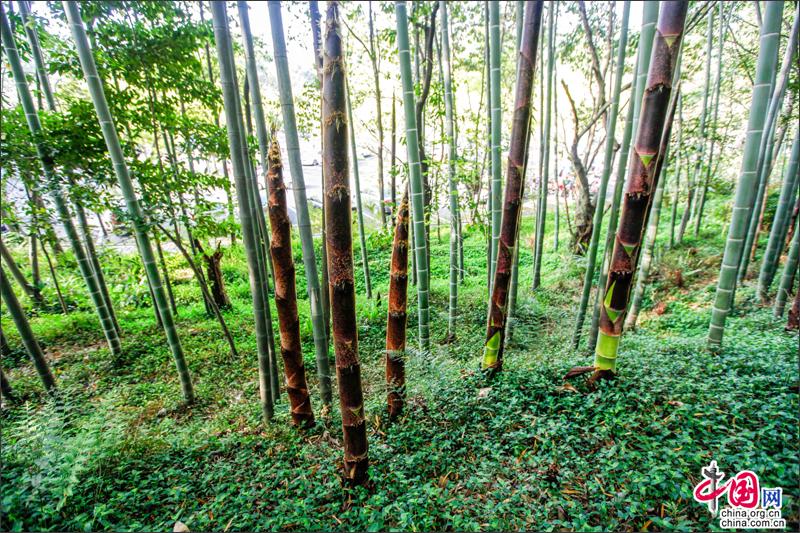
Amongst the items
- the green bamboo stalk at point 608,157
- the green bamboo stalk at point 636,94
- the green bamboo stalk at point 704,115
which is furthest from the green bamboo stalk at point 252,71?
the green bamboo stalk at point 704,115

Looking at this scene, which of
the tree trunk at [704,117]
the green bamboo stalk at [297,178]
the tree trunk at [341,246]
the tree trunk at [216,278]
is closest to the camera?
the tree trunk at [341,246]

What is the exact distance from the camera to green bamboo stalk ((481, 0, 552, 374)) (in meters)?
2.45

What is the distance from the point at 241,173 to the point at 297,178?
448 millimetres

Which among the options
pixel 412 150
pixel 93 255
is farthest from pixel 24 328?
pixel 412 150

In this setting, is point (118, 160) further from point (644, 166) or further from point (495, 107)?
point (644, 166)

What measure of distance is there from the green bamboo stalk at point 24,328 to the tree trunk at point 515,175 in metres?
4.25

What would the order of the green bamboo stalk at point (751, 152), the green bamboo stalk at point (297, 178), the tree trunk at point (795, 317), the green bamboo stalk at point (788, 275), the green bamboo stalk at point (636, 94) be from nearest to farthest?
the green bamboo stalk at point (751, 152), the green bamboo stalk at point (297, 178), the green bamboo stalk at point (636, 94), the tree trunk at point (795, 317), the green bamboo stalk at point (788, 275)

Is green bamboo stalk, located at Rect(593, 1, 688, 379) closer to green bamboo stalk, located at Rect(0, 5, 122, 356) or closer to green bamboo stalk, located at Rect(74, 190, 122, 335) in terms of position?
green bamboo stalk, located at Rect(0, 5, 122, 356)

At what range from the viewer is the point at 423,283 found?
3314 millimetres

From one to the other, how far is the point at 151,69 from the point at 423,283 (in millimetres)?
3649

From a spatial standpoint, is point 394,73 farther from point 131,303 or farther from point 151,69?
point 131,303

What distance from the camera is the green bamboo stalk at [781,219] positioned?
3857mm

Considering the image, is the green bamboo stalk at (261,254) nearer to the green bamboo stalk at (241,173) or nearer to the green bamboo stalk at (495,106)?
the green bamboo stalk at (241,173)

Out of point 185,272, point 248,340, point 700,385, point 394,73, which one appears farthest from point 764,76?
point 185,272
